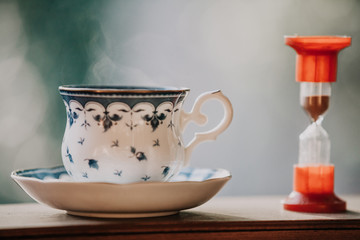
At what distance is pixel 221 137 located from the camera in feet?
4.13

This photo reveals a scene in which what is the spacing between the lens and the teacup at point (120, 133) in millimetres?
793

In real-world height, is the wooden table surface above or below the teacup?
below

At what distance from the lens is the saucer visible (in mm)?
760

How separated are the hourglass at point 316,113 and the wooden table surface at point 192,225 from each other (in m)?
0.03

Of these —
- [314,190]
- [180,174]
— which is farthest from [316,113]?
[180,174]

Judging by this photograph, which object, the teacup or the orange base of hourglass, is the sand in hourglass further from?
the teacup

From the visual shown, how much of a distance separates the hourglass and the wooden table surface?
3cm

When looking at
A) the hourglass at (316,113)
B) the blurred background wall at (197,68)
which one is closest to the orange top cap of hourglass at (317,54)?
the hourglass at (316,113)

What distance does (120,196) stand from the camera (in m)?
0.76

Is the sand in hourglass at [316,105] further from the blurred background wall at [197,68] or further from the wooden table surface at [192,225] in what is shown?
the blurred background wall at [197,68]

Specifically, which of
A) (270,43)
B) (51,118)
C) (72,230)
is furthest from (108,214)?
(270,43)

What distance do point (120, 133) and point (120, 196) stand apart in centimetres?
9

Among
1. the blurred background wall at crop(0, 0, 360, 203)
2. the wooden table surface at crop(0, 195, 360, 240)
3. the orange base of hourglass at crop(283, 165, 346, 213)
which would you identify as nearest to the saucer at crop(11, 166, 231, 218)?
the wooden table surface at crop(0, 195, 360, 240)

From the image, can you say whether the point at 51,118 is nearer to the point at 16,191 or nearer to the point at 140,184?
the point at 16,191
